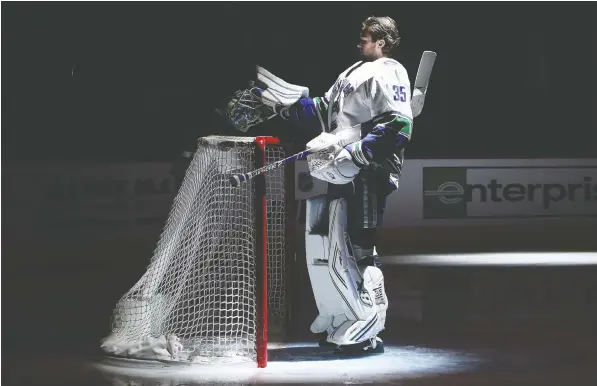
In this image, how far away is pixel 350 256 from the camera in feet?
16.1

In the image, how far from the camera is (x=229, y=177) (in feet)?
15.7

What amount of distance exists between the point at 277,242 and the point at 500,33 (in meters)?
8.58

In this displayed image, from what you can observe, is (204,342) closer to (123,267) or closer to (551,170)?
(123,267)

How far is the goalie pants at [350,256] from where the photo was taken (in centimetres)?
488

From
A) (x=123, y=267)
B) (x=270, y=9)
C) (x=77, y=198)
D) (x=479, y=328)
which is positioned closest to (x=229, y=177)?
(x=479, y=328)

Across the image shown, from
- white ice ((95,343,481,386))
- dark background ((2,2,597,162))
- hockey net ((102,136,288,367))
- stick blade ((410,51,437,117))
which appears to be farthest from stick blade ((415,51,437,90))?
dark background ((2,2,597,162))

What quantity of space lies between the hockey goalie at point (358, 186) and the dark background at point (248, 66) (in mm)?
7050

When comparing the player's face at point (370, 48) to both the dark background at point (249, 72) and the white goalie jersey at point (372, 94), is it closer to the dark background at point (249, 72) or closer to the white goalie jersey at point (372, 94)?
the white goalie jersey at point (372, 94)

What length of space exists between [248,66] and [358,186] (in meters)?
7.24

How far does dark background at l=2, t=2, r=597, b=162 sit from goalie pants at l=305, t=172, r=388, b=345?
713 centimetres

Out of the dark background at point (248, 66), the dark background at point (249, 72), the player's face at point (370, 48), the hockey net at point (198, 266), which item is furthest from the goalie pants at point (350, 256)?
the dark background at point (248, 66)

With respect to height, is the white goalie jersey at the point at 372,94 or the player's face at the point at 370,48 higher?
the player's face at the point at 370,48

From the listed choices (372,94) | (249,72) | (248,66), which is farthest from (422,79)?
(248,66)

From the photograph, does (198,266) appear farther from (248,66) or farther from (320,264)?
(248,66)
